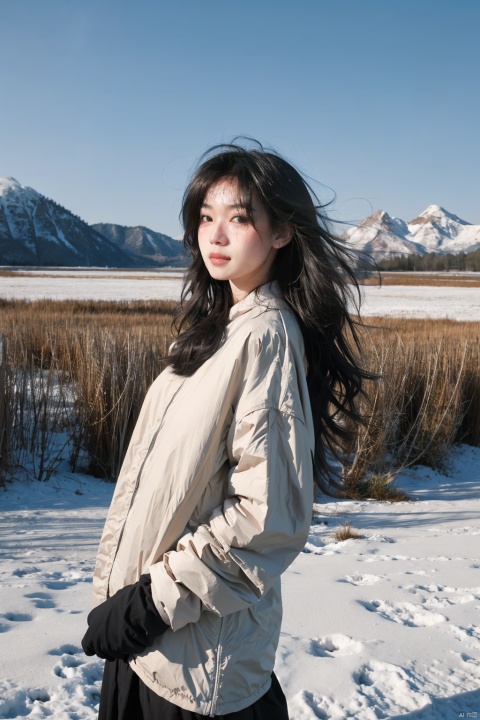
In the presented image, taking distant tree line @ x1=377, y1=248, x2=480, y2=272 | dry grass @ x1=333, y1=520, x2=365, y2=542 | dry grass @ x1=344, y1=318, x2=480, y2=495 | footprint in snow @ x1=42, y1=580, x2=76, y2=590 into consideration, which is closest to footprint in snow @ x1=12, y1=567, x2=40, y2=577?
footprint in snow @ x1=42, y1=580, x2=76, y2=590

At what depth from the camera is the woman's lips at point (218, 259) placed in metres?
1.29

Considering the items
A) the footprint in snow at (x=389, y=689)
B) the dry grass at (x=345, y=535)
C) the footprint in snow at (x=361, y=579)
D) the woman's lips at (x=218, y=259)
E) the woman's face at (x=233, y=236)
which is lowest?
the dry grass at (x=345, y=535)

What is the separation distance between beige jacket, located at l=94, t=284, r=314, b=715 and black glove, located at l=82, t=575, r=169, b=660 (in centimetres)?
2

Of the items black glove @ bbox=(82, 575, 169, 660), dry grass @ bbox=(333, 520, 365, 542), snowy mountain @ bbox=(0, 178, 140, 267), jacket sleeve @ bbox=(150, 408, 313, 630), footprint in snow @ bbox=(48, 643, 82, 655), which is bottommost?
dry grass @ bbox=(333, 520, 365, 542)

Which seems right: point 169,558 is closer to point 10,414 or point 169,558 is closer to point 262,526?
point 262,526

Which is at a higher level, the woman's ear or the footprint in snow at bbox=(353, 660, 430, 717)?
the woman's ear

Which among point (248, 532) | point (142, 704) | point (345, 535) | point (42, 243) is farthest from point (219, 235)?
point (42, 243)

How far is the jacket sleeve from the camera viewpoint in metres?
1.05

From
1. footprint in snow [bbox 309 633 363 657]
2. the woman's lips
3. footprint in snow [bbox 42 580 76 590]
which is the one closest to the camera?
the woman's lips

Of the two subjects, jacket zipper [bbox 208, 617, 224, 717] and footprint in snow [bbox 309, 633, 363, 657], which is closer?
jacket zipper [bbox 208, 617, 224, 717]

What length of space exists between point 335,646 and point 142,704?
1.48 meters

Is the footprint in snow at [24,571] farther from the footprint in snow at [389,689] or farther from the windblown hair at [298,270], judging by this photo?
the windblown hair at [298,270]

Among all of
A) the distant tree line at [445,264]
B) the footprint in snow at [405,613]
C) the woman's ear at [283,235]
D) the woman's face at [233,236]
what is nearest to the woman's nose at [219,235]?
the woman's face at [233,236]

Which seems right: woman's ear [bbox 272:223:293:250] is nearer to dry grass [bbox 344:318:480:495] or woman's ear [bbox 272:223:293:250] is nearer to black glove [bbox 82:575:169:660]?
black glove [bbox 82:575:169:660]
